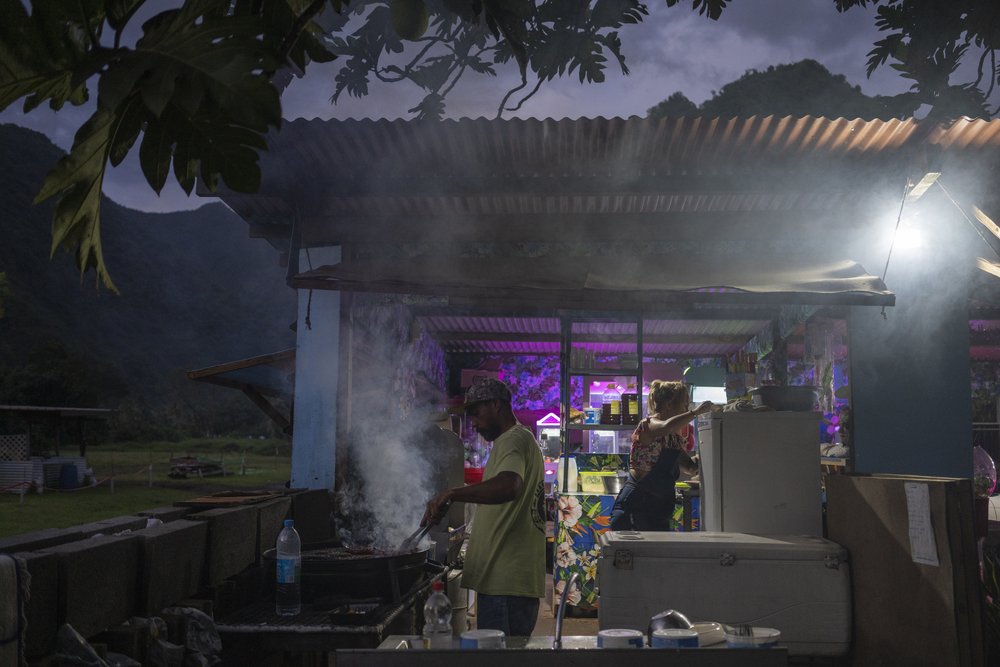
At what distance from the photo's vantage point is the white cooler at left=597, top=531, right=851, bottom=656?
4.07 meters

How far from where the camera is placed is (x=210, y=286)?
4722 inches

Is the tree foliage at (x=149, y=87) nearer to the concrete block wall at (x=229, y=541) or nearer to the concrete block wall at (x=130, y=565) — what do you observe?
the concrete block wall at (x=130, y=565)

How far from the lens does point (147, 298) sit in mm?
106500

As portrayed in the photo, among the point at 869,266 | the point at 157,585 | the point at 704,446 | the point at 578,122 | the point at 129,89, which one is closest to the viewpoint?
the point at 129,89

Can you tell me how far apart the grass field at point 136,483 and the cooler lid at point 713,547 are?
4007 mm

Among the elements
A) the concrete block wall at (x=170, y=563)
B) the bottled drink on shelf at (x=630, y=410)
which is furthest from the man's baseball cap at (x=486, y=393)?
the bottled drink on shelf at (x=630, y=410)

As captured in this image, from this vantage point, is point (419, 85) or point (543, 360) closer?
point (419, 85)

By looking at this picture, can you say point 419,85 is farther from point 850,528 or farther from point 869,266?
point 850,528

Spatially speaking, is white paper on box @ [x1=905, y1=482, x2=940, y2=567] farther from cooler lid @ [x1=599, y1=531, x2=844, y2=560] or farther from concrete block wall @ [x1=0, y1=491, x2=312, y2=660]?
concrete block wall @ [x1=0, y1=491, x2=312, y2=660]

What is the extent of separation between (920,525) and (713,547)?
3.34 ft

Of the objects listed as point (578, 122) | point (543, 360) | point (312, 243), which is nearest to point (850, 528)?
point (578, 122)

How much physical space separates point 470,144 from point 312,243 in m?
2.02

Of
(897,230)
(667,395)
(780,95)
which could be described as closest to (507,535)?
(667,395)

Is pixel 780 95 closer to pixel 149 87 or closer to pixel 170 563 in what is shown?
pixel 170 563
